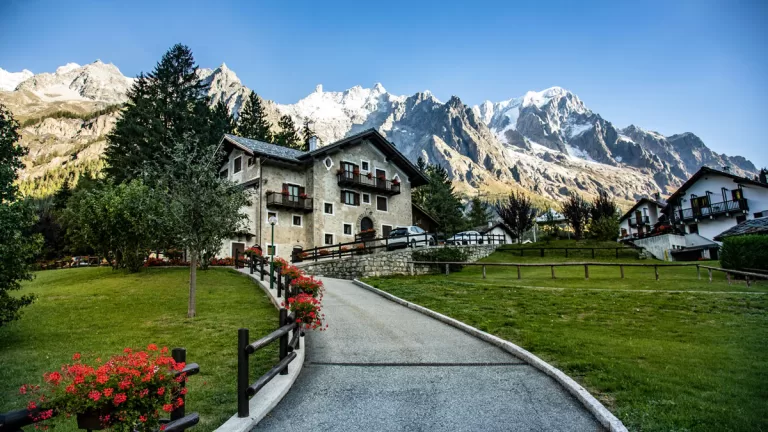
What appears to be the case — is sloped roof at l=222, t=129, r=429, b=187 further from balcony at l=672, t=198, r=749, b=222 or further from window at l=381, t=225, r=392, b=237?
balcony at l=672, t=198, r=749, b=222

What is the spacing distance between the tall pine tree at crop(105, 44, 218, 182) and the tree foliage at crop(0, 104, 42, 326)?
110 ft

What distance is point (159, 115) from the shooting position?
157 ft

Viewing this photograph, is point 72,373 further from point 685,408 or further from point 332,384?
point 685,408

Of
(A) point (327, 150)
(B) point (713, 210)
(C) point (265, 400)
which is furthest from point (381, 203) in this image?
(C) point (265, 400)

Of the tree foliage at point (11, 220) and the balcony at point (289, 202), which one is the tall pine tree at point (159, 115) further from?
the tree foliage at point (11, 220)

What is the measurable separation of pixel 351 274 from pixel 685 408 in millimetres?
23002

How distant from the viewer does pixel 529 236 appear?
7988cm

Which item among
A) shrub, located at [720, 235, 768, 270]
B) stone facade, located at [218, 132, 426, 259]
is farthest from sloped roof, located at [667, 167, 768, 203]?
stone facade, located at [218, 132, 426, 259]

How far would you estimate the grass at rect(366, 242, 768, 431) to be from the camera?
5.98 meters

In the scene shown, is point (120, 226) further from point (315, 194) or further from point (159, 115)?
point (159, 115)

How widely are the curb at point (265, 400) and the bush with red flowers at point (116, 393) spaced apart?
1.28m

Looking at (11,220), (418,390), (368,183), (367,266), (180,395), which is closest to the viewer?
(180,395)

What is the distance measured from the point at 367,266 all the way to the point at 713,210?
4393 cm

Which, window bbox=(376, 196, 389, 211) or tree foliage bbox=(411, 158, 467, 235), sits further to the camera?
tree foliage bbox=(411, 158, 467, 235)
